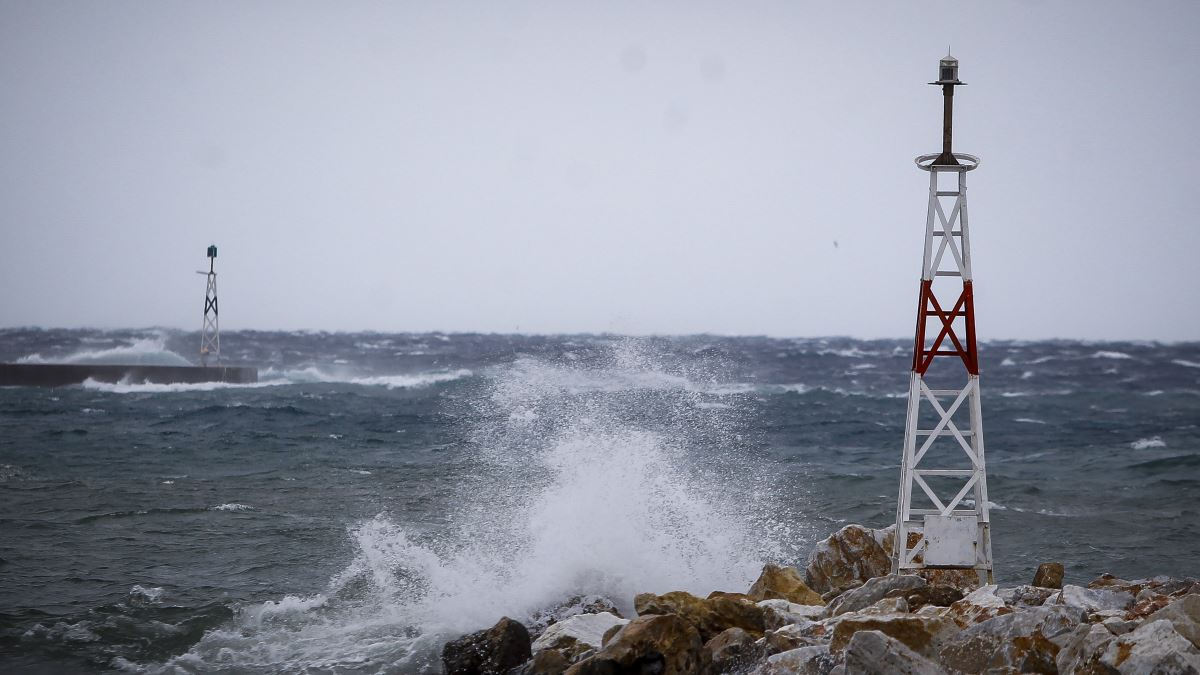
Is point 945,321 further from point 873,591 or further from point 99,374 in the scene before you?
point 99,374

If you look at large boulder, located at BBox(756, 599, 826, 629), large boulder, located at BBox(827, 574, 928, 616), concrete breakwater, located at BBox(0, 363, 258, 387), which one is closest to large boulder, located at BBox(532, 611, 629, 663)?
large boulder, located at BBox(756, 599, 826, 629)

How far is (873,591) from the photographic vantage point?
1013 cm

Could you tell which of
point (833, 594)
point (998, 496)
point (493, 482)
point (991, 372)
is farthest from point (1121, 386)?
point (833, 594)

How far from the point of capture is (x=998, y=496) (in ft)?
73.5

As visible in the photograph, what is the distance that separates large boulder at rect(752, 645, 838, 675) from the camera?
8336mm

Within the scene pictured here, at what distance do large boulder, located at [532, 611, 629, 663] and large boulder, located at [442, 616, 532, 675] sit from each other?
0.66ft

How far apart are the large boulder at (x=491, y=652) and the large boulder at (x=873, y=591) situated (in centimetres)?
321

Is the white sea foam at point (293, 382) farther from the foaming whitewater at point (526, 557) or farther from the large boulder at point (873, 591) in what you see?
the large boulder at point (873, 591)

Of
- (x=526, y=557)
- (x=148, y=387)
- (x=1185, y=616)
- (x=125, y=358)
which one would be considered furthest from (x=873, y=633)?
(x=125, y=358)

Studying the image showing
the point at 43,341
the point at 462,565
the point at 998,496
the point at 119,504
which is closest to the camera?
the point at 462,565

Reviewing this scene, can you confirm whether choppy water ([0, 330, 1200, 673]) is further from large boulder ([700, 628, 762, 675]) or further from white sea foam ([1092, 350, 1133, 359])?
white sea foam ([1092, 350, 1133, 359])

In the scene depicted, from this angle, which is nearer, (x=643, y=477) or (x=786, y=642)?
(x=786, y=642)

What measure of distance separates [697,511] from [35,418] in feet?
95.0

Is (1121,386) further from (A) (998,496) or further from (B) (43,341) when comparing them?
(B) (43,341)
